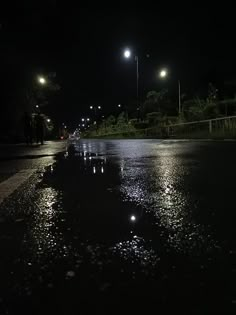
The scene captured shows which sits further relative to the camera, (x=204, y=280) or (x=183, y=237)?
(x=183, y=237)

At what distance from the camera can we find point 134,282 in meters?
2.39

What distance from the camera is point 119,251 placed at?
9.73ft

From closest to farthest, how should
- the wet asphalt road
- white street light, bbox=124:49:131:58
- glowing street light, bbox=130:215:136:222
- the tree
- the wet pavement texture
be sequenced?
the wet asphalt road
glowing street light, bbox=130:215:136:222
the wet pavement texture
white street light, bbox=124:49:131:58
the tree

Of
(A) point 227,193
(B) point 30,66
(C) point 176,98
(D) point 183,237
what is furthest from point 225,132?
(C) point 176,98

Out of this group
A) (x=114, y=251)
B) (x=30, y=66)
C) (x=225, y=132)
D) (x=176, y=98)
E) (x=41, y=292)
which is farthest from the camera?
(x=176, y=98)

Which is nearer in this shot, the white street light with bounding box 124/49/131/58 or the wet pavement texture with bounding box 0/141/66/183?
the wet pavement texture with bounding box 0/141/66/183

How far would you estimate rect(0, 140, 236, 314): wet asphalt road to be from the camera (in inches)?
85.7

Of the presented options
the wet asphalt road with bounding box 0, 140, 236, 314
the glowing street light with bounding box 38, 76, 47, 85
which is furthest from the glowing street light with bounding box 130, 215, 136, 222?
the glowing street light with bounding box 38, 76, 47, 85

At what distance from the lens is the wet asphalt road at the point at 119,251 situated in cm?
218

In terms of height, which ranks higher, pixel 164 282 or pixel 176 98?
pixel 176 98

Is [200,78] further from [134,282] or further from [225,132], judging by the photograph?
[134,282]

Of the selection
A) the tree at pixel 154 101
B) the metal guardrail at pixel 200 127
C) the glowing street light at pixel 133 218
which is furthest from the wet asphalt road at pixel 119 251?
the tree at pixel 154 101

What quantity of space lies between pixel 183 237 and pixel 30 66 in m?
26.6

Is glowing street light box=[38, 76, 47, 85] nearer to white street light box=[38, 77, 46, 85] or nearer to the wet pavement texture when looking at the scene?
white street light box=[38, 77, 46, 85]
